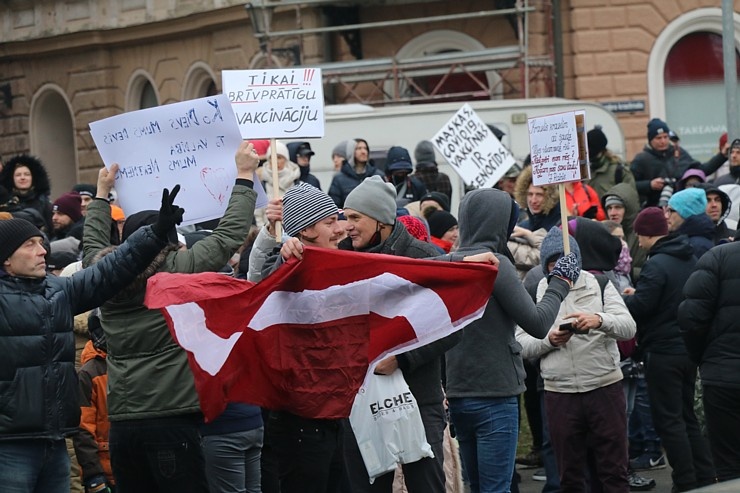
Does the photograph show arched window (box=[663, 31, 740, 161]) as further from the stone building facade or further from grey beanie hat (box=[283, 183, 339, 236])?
grey beanie hat (box=[283, 183, 339, 236])

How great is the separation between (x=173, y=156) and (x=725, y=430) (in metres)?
3.50

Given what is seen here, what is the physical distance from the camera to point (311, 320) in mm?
6504

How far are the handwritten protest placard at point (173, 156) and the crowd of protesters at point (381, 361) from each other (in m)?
0.12

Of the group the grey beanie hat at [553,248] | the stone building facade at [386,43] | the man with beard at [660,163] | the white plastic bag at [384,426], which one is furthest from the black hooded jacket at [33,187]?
the stone building facade at [386,43]

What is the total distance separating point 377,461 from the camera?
6.82m

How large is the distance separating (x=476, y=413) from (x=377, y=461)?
0.97m

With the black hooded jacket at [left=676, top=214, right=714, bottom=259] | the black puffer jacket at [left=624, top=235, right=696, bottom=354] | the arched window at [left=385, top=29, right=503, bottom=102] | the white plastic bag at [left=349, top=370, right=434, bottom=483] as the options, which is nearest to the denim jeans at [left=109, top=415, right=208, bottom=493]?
the white plastic bag at [left=349, top=370, right=434, bottom=483]

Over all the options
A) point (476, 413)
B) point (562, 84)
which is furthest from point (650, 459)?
point (562, 84)

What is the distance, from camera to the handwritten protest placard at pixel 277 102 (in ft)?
27.9

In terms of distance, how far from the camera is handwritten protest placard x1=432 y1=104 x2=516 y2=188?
1267 centimetres

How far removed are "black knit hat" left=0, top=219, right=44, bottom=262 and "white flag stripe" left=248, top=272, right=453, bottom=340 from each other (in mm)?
1026

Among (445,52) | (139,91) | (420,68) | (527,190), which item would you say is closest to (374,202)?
(527,190)

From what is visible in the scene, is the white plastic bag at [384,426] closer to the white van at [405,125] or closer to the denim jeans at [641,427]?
the denim jeans at [641,427]

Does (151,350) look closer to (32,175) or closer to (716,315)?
(716,315)
